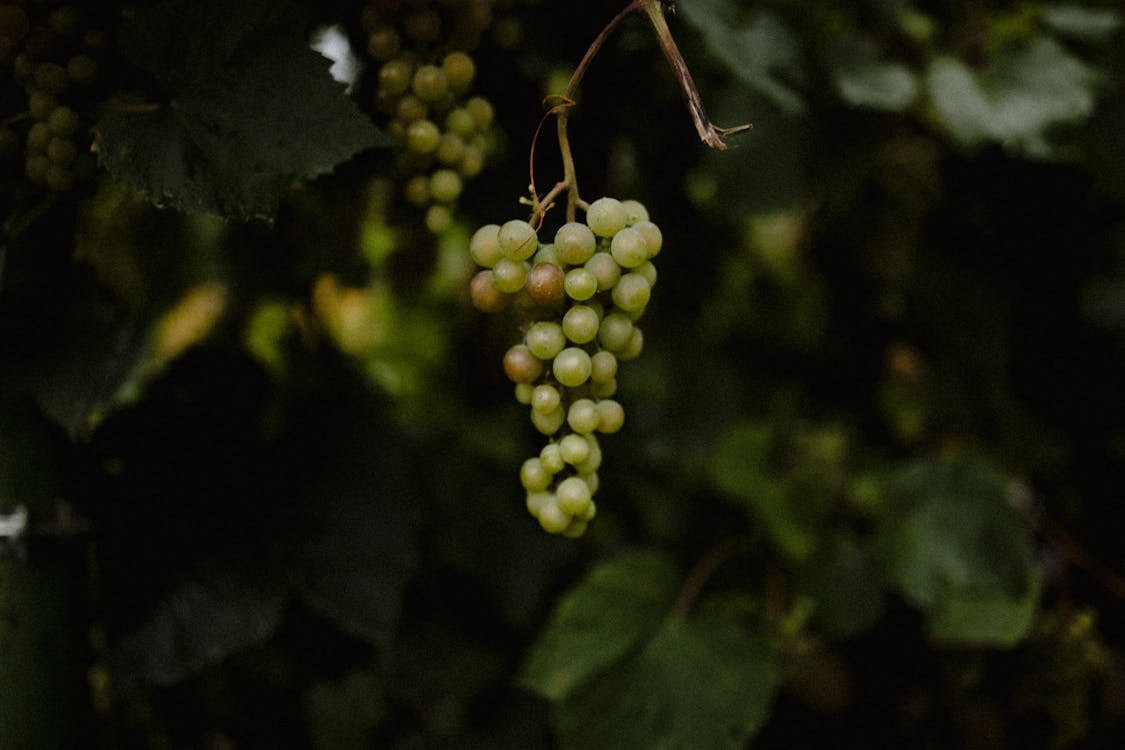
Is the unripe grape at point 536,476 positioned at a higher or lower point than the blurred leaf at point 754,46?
lower

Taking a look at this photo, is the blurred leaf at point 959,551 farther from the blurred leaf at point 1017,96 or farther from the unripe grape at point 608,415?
the unripe grape at point 608,415

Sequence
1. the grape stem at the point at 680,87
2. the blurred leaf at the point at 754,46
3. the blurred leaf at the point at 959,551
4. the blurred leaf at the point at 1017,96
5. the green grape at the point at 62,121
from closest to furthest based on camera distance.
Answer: the grape stem at the point at 680,87
the green grape at the point at 62,121
the blurred leaf at the point at 754,46
the blurred leaf at the point at 1017,96
the blurred leaf at the point at 959,551

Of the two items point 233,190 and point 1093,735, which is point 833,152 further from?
point 1093,735

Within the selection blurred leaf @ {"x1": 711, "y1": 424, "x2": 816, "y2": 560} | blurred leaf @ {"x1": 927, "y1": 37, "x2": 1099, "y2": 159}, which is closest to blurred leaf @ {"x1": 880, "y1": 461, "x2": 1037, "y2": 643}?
blurred leaf @ {"x1": 711, "y1": 424, "x2": 816, "y2": 560}

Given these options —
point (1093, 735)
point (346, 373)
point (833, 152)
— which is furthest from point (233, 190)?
point (1093, 735)

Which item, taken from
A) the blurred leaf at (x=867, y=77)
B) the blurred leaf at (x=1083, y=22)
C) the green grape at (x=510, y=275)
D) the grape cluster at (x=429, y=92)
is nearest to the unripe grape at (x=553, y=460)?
the green grape at (x=510, y=275)

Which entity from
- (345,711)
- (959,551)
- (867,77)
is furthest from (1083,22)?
(345,711)

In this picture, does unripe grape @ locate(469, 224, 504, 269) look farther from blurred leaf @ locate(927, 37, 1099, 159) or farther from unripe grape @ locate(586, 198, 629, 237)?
blurred leaf @ locate(927, 37, 1099, 159)

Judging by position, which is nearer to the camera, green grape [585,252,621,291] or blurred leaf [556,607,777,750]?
green grape [585,252,621,291]
